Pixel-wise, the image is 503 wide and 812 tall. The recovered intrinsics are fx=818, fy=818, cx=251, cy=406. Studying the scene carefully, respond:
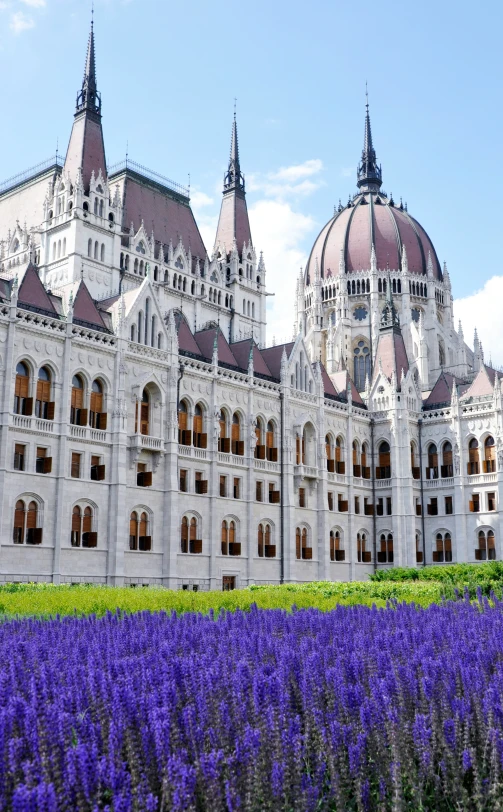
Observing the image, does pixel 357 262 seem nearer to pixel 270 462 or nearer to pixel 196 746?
pixel 270 462

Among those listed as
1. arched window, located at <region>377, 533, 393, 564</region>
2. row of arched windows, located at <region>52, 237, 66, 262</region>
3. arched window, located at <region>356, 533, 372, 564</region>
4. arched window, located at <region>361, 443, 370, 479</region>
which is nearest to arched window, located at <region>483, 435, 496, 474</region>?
arched window, located at <region>361, 443, 370, 479</region>

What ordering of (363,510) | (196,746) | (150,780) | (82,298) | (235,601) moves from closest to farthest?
(150,780), (196,746), (235,601), (82,298), (363,510)

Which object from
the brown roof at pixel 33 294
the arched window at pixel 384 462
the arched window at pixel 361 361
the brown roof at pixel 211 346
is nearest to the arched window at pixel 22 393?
the brown roof at pixel 33 294

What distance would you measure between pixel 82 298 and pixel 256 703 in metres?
37.3

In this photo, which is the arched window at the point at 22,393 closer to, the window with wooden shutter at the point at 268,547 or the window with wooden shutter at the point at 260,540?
the window with wooden shutter at the point at 260,540

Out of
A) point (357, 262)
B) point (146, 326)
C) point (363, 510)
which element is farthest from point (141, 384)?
point (357, 262)

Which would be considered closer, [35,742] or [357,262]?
[35,742]

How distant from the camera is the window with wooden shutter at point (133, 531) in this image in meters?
42.2

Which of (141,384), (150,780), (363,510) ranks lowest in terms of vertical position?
(150,780)

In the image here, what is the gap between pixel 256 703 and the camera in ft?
24.5

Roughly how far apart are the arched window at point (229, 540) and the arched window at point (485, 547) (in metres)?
19.9

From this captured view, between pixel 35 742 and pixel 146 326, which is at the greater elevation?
pixel 146 326

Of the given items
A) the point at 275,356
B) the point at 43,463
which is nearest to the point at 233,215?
the point at 275,356

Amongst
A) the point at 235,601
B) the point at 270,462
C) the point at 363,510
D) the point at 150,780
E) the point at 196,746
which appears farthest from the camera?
the point at 363,510
